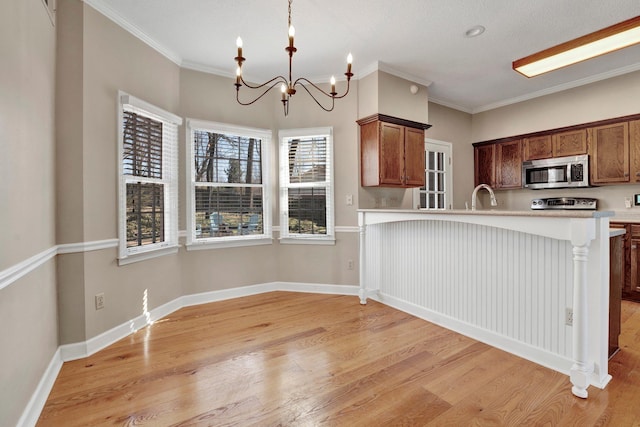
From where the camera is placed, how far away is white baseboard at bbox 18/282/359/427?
1.71 meters

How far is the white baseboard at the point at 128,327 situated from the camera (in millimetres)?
1705

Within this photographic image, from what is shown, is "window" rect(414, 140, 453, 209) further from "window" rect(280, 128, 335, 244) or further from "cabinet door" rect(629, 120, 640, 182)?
"cabinet door" rect(629, 120, 640, 182)

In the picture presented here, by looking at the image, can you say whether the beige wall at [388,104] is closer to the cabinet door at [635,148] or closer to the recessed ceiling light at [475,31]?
the recessed ceiling light at [475,31]

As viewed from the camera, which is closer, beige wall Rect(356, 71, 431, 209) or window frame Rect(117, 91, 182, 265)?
window frame Rect(117, 91, 182, 265)

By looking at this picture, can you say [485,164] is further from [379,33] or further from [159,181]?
[159,181]

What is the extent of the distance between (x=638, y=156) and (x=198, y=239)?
17.2 ft

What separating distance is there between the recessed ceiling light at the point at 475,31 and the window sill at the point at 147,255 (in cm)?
366

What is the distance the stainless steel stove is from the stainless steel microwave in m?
0.23

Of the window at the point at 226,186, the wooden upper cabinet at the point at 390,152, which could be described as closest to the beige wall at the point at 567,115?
the wooden upper cabinet at the point at 390,152

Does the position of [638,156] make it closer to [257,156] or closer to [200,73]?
[257,156]

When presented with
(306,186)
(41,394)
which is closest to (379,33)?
(306,186)

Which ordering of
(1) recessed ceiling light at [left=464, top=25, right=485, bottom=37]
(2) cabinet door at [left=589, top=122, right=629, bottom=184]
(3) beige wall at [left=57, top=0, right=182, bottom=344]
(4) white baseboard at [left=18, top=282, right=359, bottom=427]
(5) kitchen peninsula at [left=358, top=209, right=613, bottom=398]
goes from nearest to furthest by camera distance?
1. (4) white baseboard at [left=18, top=282, right=359, bottom=427]
2. (5) kitchen peninsula at [left=358, top=209, right=613, bottom=398]
3. (3) beige wall at [left=57, top=0, right=182, bottom=344]
4. (1) recessed ceiling light at [left=464, top=25, right=485, bottom=37]
5. (2) cabinet door at [left=589, top=122, right=629, bottom=184]

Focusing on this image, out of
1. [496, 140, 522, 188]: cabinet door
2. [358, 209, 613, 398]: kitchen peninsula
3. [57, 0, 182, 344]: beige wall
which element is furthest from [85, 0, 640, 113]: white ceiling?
[358, 209, 613, 398]: kitchen peninsula

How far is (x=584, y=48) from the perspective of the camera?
2.86 metres
